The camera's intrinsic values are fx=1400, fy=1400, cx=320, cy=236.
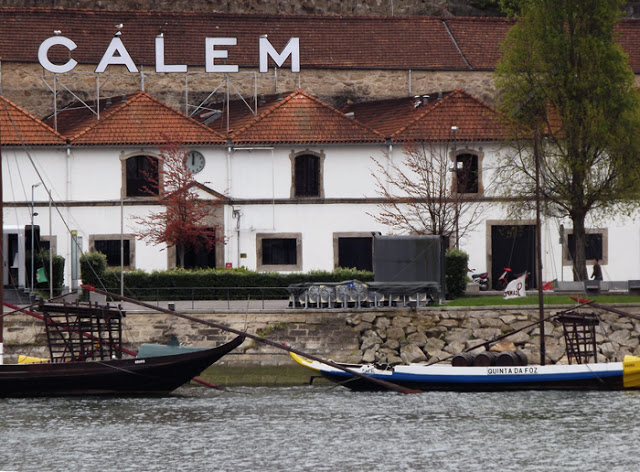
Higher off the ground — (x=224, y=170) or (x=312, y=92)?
(x=312, y=92)

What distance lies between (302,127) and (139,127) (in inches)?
271

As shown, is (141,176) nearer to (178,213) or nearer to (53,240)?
(178,213)

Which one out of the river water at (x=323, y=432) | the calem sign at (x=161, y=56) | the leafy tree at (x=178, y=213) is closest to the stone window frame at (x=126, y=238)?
the leafy tree at (x=178, y=213)

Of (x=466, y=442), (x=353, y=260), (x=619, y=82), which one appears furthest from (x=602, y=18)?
(x=466, y=442)

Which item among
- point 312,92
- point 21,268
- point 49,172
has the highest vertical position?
point 312,92

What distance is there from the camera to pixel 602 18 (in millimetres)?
52188

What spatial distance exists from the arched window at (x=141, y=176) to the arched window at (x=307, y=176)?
5.79 meters

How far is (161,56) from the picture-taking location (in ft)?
203

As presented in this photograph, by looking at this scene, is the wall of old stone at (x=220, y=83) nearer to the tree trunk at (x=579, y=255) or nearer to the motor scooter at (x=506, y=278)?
the motor scooter at (x=506, y=278)

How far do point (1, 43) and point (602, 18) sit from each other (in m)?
28.8

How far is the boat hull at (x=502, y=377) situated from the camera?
143 feet

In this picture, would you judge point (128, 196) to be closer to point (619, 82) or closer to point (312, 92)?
point (312, 92)

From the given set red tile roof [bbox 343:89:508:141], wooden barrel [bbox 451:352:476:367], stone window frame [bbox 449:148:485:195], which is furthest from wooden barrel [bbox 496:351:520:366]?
red tile roof [bbox 343:89:508:141]

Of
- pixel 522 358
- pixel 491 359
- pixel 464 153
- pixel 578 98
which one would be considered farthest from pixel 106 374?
pixel 464 153
